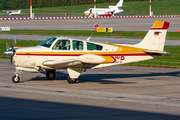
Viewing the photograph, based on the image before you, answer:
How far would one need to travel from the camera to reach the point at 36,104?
1230cm

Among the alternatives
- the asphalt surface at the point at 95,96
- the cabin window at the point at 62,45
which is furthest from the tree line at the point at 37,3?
the cabin window at the point at 62,45

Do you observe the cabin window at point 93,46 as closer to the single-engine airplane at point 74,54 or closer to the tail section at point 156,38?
the single-engine airplane at point 74,54

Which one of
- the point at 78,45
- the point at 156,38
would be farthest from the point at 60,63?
the point at 156,38

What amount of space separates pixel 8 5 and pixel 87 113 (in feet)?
530

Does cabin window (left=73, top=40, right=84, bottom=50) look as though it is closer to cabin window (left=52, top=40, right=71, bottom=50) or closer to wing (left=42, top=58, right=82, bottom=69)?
cabin window (left=52, top=40, right=71, bottom=50)

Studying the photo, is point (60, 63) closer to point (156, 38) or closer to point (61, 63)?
point (61, 63)

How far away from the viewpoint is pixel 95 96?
14.0 meters

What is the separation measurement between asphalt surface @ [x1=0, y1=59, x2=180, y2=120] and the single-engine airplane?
0.92 m

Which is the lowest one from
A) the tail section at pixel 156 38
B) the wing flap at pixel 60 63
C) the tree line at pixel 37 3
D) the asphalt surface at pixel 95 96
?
the asphalt surface at pixel 95 96

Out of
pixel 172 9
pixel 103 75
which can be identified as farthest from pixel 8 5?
pixel 103 75

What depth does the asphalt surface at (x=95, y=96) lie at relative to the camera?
35.8 feet

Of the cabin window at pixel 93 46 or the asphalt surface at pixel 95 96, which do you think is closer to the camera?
the asphalt surface at pixel 95 96

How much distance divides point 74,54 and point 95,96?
3.58 m

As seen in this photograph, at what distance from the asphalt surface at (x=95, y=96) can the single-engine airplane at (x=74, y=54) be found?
3.02 ft
